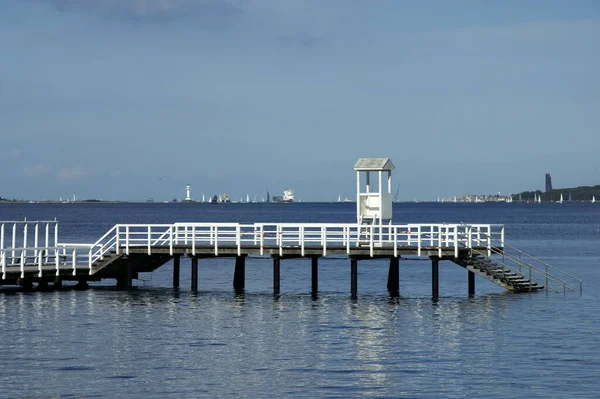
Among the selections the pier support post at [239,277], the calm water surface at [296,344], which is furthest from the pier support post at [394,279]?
the pier support post at [239,277]

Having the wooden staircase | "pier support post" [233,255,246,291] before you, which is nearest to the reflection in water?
the wooden staircase

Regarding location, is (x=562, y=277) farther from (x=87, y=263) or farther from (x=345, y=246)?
(x=87, y=263)

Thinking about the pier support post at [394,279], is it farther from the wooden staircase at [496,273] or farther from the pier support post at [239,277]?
the pier support post at [239,277]

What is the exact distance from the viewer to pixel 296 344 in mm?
33156

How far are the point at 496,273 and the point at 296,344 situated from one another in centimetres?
1403

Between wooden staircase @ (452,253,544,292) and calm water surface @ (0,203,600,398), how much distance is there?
0.60 metres

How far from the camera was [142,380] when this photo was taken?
27.6m

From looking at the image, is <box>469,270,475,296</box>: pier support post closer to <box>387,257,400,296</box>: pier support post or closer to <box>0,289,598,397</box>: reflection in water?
<box>0,289,598,397</box>: reflection in water

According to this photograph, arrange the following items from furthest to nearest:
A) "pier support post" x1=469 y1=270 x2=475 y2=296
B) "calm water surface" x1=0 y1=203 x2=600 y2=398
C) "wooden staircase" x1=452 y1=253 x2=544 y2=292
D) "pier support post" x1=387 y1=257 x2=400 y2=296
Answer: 1. "pier support post" x1=387 y1=257 x2=400 y2=296
2. "pier support post" x1=469 y1=270 x2=475 y2=296
3. "wooden staircase" x1=452 y1=253 x2=544 y2=292
4. "calm water surface" x1=0 y1=203 x2=600 y2=398

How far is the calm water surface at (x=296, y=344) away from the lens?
26906 mm

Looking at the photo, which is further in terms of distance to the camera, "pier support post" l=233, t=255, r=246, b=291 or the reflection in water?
"pier support post" l=233, t=255, r=246, b=291

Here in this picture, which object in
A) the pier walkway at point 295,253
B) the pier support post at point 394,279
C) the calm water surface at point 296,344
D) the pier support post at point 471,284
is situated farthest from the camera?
the pier support post at point 394,279

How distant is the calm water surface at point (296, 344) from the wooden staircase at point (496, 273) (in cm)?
60

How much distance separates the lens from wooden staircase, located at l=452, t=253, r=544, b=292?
4403cm
